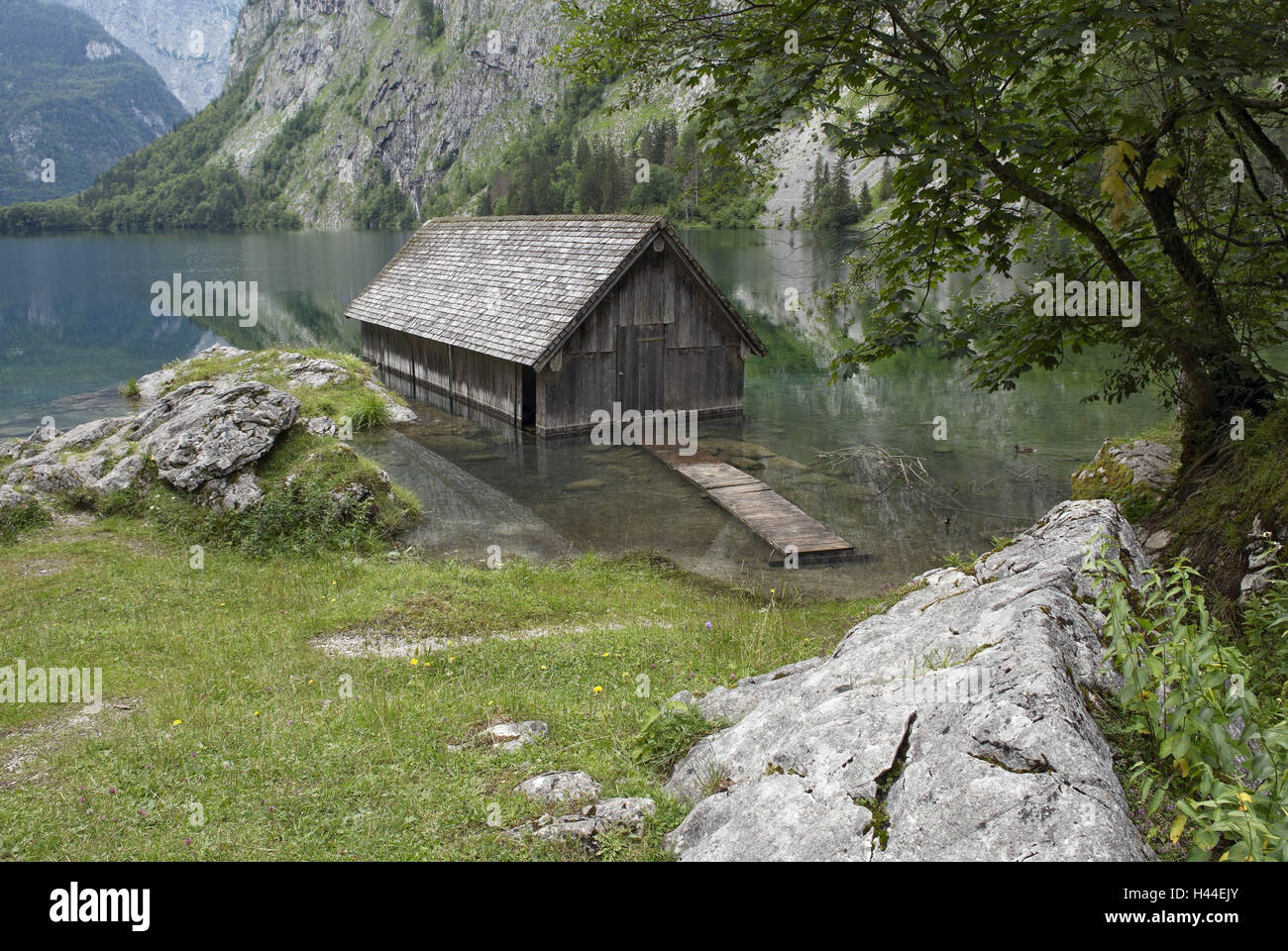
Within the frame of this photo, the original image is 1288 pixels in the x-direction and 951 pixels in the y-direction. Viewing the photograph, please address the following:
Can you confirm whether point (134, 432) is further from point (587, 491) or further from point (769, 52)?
point (769, 52)

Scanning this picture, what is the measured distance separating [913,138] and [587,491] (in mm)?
12156

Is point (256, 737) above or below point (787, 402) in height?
below

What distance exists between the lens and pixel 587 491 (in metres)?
20.4

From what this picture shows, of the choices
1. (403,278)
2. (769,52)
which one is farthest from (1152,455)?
(403,278)

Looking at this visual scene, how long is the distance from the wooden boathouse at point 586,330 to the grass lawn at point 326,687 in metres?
10.2

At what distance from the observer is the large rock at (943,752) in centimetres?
372

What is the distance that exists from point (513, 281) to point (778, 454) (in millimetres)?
10352

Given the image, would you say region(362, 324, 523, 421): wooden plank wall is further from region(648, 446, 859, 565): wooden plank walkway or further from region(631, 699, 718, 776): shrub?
region(631, 699, 718, 776): shrub

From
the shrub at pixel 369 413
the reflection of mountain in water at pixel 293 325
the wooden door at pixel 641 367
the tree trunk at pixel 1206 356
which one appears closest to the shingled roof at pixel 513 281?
the wooden door at pixel 641 367

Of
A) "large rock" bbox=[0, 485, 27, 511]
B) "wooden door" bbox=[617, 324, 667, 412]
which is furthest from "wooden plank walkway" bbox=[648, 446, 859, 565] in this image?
"large rock" bbox=[0, 485, 27, 511]

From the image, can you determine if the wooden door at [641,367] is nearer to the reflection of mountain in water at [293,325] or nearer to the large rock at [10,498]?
the large rock at [10,498]

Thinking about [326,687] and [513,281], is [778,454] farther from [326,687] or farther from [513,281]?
[326,687]

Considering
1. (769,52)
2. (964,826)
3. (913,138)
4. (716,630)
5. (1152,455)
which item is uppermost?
(769,52)

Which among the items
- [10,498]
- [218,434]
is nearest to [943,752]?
[218,434]
